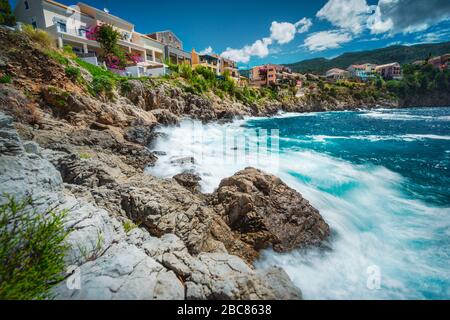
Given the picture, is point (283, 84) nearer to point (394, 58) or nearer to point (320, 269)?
point (320, 269)

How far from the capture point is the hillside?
425 feet

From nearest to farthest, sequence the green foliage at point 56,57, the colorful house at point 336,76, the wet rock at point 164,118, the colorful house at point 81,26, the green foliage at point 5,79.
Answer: the green foliage at point 5,79
the green foliage at point 56,57
the wet rock at point 164,118
the colorful house at point 81,26
the colorful house at point 336,76

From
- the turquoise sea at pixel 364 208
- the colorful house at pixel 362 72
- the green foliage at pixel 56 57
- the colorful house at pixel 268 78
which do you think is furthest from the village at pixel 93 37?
the colorful house at pixel 362 72

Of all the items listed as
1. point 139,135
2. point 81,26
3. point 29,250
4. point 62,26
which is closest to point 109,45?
point 62,26

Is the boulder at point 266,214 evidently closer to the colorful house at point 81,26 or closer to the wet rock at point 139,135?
the wet rock at point 139,135

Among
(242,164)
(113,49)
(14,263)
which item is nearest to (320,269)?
(14,263)

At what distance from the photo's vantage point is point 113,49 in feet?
93.5

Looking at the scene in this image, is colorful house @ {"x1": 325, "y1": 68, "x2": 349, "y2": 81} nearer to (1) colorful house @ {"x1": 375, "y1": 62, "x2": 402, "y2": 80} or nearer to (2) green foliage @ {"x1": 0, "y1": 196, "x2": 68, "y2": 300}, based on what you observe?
(1) colorful house @ {"x1": 375, "y1": 62, "x2": 402, "y2": 80}

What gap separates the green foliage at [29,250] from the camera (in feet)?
8.71

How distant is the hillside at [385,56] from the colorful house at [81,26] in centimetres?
13033

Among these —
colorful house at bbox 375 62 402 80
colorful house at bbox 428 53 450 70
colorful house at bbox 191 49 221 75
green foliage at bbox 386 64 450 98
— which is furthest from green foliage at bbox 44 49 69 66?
colorful house at bbox 428 53 450 70

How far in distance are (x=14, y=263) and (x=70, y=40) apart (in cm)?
3477

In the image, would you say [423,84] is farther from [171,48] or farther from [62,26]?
[62,26]

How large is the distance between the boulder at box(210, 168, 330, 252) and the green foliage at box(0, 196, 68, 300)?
14.3ft
